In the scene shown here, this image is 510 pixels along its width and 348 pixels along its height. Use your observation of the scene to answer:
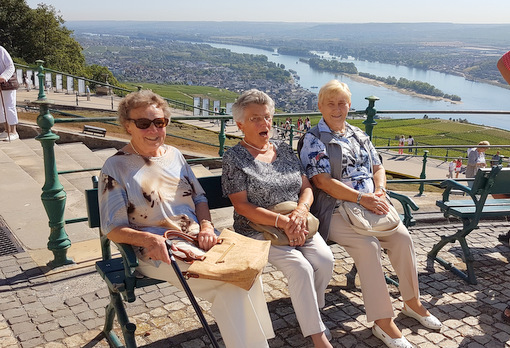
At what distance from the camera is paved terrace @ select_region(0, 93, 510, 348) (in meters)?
3.08

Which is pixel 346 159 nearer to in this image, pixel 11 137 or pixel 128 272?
pixel 128 272

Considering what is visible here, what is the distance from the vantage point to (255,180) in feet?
10.2

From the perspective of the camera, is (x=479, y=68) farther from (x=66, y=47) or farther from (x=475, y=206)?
(x=475, y=206)

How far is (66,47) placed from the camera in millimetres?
36219

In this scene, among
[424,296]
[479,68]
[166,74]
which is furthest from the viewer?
[479,68]

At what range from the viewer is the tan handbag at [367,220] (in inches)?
127

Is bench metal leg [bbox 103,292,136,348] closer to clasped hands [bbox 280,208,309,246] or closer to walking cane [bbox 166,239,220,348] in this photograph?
walking cane [bbox 166,239,220,348]

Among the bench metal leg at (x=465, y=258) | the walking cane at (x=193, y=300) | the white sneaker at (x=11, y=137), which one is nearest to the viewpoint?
the walking cane at (x=193, y=300)

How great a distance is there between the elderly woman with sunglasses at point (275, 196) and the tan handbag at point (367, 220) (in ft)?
0.89

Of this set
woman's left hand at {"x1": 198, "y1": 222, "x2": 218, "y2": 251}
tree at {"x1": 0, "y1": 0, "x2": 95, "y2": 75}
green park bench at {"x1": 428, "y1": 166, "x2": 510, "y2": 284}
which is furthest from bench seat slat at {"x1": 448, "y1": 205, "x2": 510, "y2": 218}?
tree at {"x1": 0, "y1": 0, "x2": 95, "y2": 75}

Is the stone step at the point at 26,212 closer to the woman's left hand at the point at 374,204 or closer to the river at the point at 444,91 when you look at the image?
the woman's left hand at the point at 374,204

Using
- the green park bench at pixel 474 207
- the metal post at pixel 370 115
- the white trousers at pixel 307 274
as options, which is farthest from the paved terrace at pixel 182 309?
the metal post at pixel 370 115

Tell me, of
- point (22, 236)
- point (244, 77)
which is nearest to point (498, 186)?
point (22, 236)

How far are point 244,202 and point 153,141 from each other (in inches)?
27.4
